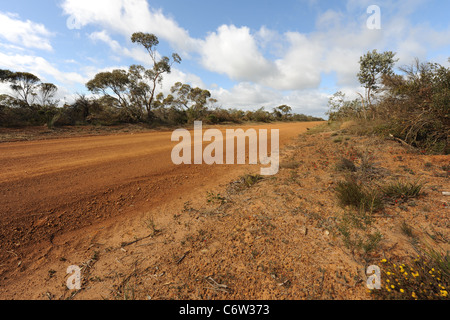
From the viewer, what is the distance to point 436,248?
2148mm

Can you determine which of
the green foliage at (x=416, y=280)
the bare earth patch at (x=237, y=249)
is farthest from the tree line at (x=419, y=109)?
the green foliage at (x=416, y=280)

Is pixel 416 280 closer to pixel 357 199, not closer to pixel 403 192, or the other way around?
pixel 357 199

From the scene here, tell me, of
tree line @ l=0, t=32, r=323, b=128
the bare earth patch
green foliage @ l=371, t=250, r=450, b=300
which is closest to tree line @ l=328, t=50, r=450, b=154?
the bare earth patch

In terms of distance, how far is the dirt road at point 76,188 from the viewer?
2.75 metres

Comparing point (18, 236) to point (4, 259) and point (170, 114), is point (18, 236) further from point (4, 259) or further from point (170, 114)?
point (170, 114)

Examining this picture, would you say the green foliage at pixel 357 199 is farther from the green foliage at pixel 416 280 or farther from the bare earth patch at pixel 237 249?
the green foliage at pixel 416 280

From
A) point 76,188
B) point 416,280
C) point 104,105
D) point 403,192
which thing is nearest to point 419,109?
point 403,192

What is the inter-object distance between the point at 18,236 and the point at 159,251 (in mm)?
2126

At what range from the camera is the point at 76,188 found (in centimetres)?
394

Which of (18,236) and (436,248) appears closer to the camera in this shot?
(436,248)

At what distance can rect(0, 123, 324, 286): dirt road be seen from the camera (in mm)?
2746

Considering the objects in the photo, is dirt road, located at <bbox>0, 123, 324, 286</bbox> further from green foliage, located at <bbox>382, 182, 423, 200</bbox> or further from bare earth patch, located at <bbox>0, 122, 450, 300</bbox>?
green foliage, located at <bbox>382, 182, 423, 200</bbox>

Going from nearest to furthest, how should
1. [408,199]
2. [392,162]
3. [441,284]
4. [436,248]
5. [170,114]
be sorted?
[441,284]
[436,248]
[408,199]
[392,162]
[170,114]
